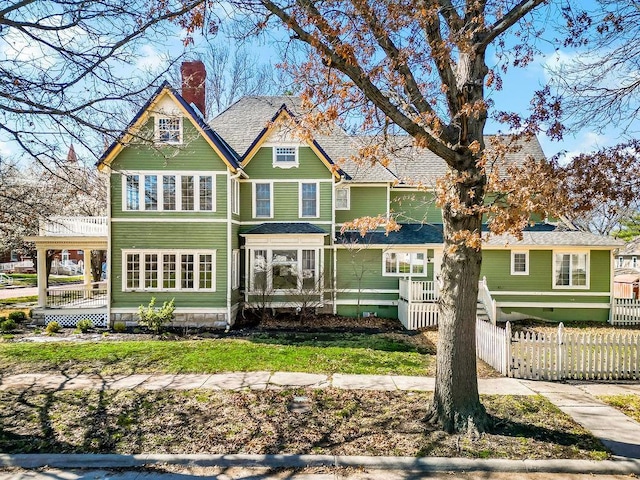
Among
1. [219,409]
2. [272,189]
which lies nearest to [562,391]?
[219,409]

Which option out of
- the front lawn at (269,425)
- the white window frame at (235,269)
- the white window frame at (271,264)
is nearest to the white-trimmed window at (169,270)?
the white window frame at (235,269)

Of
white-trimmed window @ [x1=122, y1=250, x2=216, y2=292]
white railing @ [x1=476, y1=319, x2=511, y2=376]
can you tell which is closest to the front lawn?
white railing @ [x1=476, y1=319, x2=511, y2=376]

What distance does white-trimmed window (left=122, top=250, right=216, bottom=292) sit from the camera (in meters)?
16.4

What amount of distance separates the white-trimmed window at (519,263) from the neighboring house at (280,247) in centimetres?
5

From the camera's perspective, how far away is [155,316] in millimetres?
15047

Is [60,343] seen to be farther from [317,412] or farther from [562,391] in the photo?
[562,391]

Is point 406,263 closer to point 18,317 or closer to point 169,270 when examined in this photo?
point 169,270

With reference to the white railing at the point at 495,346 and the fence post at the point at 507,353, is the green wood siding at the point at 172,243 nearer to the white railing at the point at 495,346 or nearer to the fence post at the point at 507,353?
the white railing at the point at 495,346

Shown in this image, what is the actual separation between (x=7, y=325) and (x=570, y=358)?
1868cm

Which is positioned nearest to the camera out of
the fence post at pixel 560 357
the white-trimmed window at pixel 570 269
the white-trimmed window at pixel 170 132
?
the white-trimmed window at pixel 170 132

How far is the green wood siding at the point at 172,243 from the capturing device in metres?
16.4

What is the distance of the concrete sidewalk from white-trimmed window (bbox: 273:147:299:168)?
35.2 ft

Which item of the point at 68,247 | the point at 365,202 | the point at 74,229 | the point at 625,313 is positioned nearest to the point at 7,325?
the point at 68,247

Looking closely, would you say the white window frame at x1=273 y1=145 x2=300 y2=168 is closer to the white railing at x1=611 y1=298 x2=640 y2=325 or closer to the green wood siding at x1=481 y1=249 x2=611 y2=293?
the green wood siding at x1=481 y1=249 x2=611 y2=293
